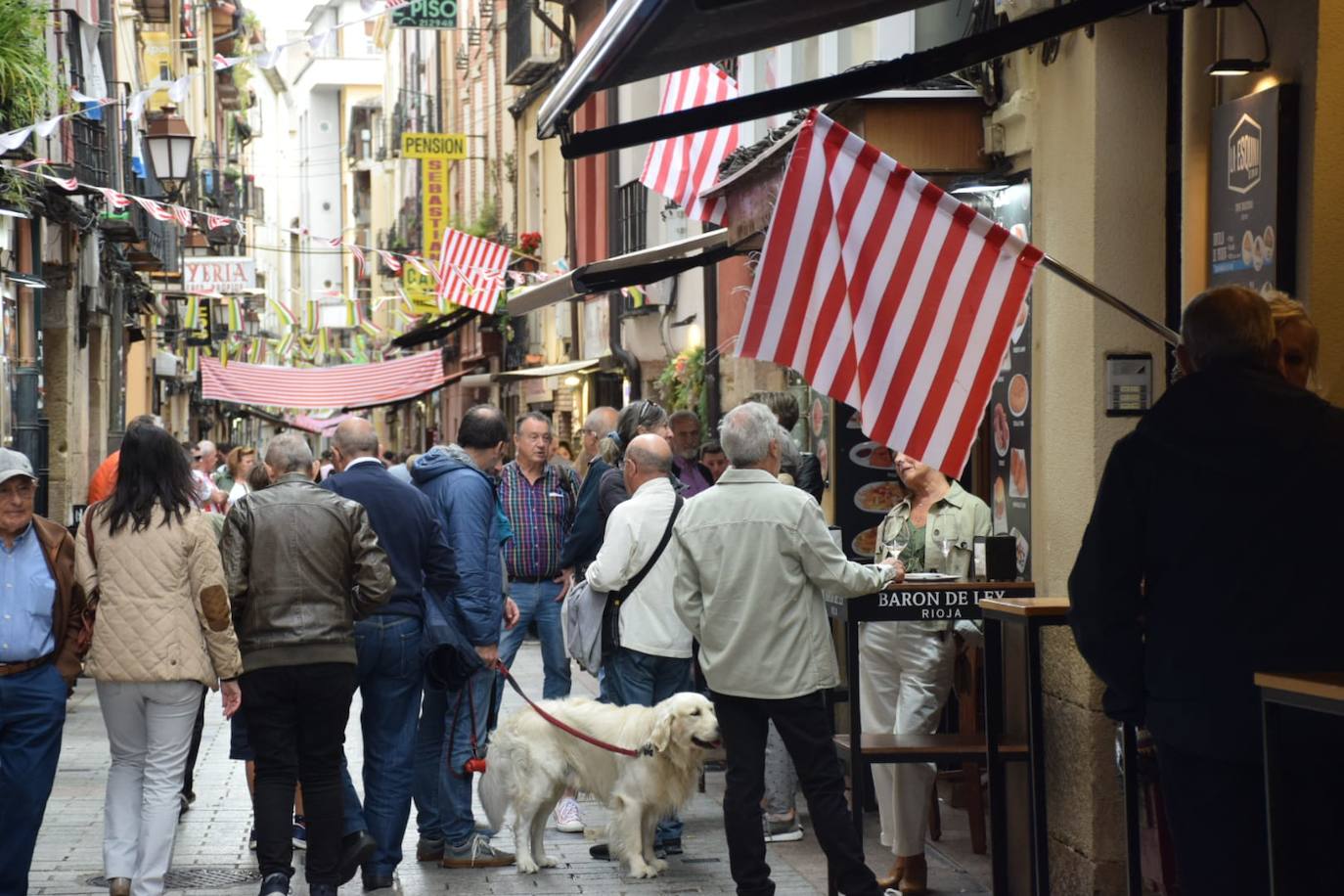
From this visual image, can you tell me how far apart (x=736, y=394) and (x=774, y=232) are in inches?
387

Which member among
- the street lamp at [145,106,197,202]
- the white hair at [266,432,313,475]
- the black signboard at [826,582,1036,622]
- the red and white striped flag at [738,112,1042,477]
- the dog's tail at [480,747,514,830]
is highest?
the street lamp at [145,106,197,202]

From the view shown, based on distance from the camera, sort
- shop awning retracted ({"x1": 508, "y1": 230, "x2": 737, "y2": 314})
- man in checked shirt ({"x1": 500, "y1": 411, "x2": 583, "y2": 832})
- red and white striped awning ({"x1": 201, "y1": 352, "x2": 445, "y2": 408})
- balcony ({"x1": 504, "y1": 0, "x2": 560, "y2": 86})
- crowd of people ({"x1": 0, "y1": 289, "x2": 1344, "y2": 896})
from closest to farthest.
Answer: crowd of people ({"x1": 0, "y1": 289, "x2": 1344, "y2": 896}) < man in checked shirt ({"x1": 500, "y1": 411, "x2": 583, "y2": 832}) < shop awning retracted ({"x1": 508, "y1": 230, "x2": 737, "y2": 314}) < red and white striped awning ({"x1": 201, "y1": 352, "x2": 445, "y2": 408}) < balcony ({"x1": 504, "y1": 0, "x2": 560, "y2": 86})

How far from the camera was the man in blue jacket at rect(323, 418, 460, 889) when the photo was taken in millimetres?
7941

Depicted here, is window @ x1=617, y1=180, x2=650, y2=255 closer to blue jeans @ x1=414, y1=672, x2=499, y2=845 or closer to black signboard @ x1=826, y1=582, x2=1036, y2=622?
blue jeans @ x1=414, y1=672, x2=499, y2=845

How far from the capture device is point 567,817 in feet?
31.5

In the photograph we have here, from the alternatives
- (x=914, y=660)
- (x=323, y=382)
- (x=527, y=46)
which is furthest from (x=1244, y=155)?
(x=323, y=382)

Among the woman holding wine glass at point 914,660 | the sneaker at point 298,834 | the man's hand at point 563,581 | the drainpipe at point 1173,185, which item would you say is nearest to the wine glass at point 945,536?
the woman holding wine glass at point 914,660

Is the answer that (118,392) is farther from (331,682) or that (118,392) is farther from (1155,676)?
(1155,676)

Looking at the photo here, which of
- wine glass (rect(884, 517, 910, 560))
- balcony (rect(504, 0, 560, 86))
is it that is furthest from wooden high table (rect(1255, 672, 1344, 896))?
balcony (rect(504, 0, 560, 86))

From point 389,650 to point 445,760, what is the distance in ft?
3.02

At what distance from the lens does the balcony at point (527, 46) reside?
96.9 feet

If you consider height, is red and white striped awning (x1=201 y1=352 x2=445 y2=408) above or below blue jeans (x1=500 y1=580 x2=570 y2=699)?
above

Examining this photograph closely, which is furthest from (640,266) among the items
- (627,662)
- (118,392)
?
(118,392)

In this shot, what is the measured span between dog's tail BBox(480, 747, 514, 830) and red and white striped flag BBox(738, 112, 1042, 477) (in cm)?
307
